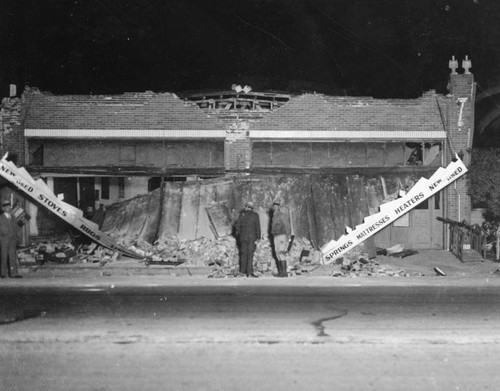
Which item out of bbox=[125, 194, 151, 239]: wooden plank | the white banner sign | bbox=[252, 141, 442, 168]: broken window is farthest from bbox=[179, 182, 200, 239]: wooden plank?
the white banner sign

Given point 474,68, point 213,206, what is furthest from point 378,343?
point 474,68

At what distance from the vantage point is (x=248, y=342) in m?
6.90

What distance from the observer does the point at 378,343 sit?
22.6 ft

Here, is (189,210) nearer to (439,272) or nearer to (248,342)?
(439,272)

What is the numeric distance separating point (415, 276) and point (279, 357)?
27.0 ft

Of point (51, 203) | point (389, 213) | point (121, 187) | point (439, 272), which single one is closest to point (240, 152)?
point (121, 187)

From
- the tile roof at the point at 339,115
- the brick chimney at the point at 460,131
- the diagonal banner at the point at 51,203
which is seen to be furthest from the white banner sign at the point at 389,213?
the diagonal banner at the point at 51,203

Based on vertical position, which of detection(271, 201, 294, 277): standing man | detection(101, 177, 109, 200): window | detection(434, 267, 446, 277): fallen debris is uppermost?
detection(101, 177, 109, 200): window

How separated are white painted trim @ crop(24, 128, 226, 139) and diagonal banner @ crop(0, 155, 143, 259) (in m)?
2.23

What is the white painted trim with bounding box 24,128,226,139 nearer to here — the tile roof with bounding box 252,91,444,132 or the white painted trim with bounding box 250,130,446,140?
the white painted trim with bounding box 250,130,446,140

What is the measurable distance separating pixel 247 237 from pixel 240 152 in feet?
15.0

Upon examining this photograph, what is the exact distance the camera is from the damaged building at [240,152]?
16078 millimetres

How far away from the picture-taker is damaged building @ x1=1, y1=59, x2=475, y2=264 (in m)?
16.1

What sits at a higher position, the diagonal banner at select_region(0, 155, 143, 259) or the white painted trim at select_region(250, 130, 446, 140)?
the white painted trim at select_region(250, 130, 446, 140)
